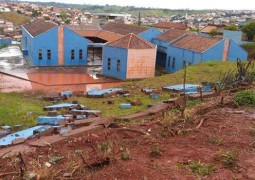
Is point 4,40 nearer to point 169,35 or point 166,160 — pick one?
point 169,35

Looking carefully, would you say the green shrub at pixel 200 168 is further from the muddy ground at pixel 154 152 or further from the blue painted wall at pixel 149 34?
the blue painted wall at pixel 149 34

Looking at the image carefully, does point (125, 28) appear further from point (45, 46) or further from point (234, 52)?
point (234, 52)

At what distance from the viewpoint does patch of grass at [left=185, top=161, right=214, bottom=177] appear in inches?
222

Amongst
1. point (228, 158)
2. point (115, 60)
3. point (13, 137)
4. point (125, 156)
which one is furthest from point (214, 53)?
point (125, 156)

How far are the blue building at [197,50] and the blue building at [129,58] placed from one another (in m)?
2.54

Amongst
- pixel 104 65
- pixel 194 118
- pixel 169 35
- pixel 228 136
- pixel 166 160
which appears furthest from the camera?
pixel 169 35

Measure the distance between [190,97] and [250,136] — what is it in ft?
16.7

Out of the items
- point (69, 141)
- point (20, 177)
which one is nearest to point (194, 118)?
point (69, 141)

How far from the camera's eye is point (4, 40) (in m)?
43.5

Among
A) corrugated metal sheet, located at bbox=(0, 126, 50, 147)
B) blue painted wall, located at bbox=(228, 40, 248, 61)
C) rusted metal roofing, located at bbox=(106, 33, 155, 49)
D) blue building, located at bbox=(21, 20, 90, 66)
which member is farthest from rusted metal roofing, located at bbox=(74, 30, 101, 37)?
corrugated metal sheet, located at bbox=(0, 126, 50, 147)

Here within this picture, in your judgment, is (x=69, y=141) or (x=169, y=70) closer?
(x=69, y=141)

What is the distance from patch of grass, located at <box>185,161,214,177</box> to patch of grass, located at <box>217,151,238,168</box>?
1.09ft

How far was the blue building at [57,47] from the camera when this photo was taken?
29.6m

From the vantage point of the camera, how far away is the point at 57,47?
3016cm
